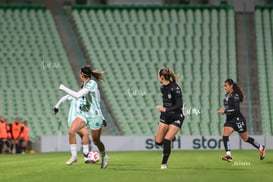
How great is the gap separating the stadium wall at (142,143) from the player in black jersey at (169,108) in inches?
639

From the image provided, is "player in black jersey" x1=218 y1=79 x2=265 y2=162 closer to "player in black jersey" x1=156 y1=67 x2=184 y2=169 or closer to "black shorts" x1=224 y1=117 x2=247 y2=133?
"black shorts" x1=224 y1=117 x2=247 y2=133

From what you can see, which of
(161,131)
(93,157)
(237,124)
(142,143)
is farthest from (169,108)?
(142,143)

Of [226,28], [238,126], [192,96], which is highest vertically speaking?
[226,28]

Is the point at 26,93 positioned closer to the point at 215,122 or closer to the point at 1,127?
the point at 1,127

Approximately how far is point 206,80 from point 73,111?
1954 centimetres

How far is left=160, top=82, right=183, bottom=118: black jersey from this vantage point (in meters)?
15.2

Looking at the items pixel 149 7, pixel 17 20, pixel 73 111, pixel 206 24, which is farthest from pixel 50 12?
pixel 73 111

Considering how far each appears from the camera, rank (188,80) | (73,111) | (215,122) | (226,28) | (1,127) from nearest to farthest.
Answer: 1. (73,111)
2. (1,127)
3. (215,122)
4. (188,80)
5. (226,28)

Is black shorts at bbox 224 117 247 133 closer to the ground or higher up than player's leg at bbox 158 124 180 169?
higher up

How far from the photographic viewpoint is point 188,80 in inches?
1474

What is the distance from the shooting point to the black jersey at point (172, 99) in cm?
1518

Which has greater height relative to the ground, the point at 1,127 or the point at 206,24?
the point at 206,24

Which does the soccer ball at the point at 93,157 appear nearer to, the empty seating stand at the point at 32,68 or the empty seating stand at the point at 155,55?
the empty seating stand at the point at 32,68

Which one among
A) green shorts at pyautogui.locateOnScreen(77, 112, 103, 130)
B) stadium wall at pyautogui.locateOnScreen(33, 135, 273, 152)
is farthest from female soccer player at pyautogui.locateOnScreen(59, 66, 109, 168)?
stadium wall at pyautogui.locateOnScreen(33, 135, 273, 152)
